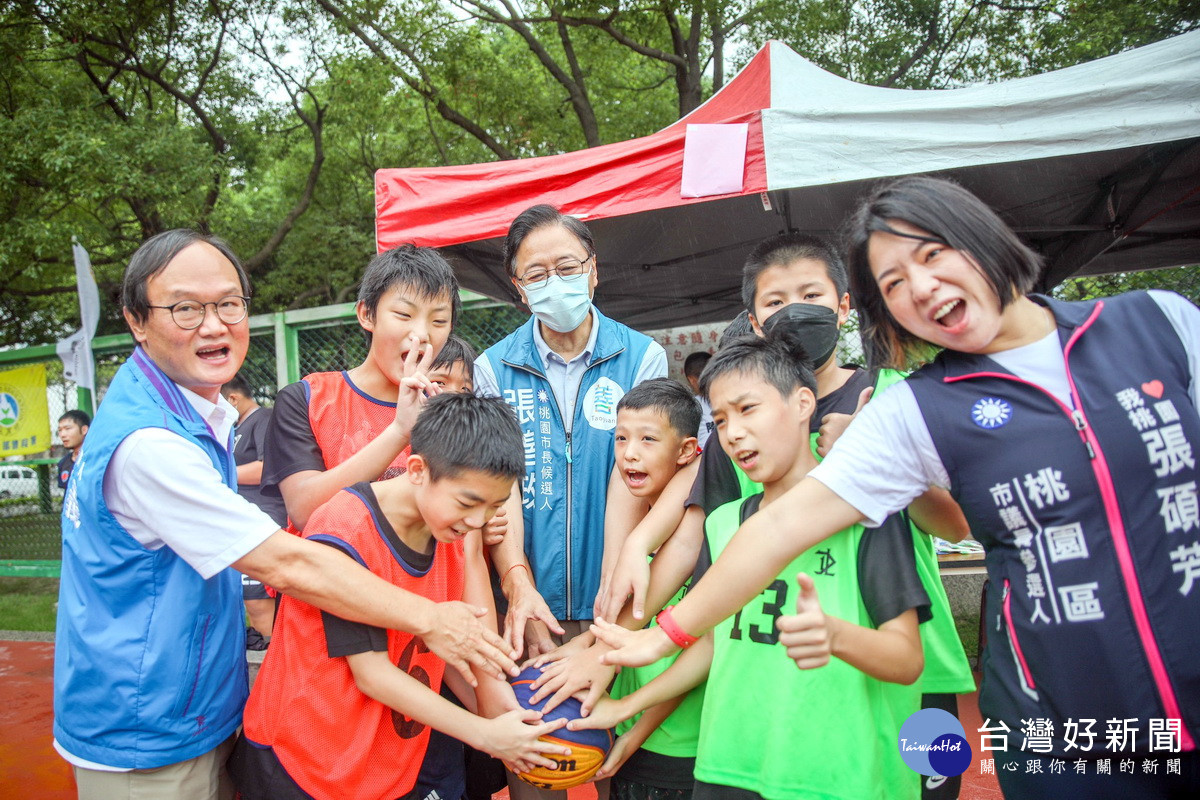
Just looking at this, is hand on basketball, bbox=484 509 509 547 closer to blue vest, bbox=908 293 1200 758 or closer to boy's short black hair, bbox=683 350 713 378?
blue vest, bbox=908 293 1200 758

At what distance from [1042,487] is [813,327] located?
0.86m

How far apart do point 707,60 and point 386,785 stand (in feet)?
39.0

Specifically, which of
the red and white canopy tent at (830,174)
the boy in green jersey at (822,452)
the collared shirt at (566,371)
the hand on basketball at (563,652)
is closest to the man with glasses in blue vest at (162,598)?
the hand on basketball at (563,652)

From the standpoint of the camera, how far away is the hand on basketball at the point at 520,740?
201 centimetres

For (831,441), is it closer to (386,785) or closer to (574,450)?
(574,450)

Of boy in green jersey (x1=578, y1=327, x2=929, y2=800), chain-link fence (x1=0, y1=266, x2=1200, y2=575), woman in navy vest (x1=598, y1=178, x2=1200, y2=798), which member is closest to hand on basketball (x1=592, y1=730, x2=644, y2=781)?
boy in green jersey (x1=578, y1=327, x2=929, y2=800)

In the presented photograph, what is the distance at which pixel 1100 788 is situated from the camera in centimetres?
151

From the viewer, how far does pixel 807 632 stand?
1.50 m

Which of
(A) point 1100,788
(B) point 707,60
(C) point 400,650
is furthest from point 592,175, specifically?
(B) point 707,60

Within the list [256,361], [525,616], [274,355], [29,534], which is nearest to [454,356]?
[525,616]

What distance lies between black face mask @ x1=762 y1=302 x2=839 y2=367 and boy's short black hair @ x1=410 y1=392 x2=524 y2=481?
33.1 inches

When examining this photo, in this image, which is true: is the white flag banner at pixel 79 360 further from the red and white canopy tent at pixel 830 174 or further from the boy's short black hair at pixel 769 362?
the boy's short black hair at pixel 769 362

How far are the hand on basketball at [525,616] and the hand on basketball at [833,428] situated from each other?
0.94 meters

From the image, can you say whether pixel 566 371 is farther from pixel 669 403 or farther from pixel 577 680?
pixel 577 680
